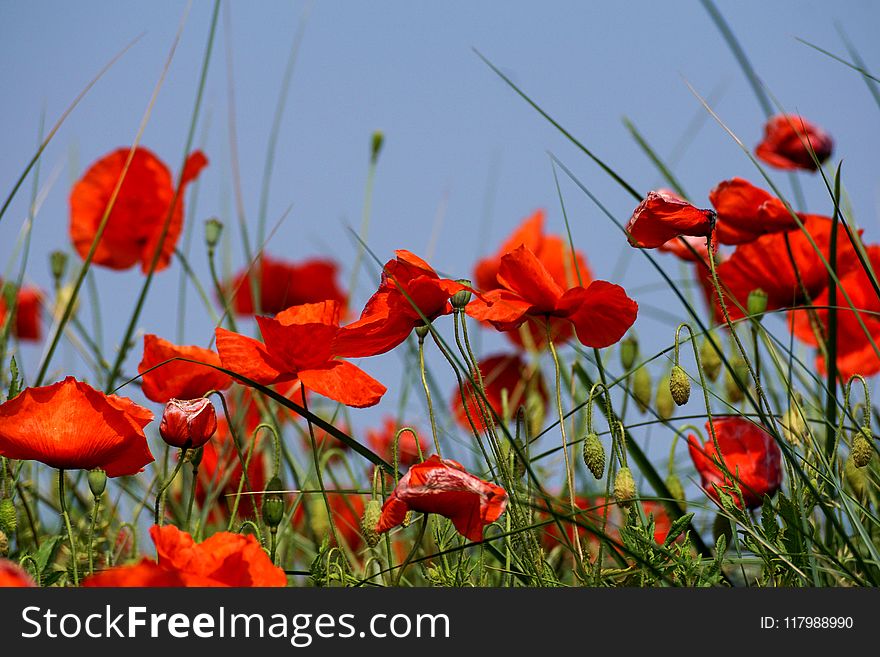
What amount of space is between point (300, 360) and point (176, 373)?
0.18 metres

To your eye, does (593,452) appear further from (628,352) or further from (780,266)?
(780,266)

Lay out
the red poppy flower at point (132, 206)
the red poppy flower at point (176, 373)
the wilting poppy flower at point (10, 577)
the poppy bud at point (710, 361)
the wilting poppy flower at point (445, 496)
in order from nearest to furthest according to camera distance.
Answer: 1. the wilting poppy flower at point (10, 577)
2. the wilting poppy flower at point (445, 496)
3. the red poppy flower at point (176, 373)
4. the poppy bud at point (710, 361)
5. the red poppy flower at point (132, 206)

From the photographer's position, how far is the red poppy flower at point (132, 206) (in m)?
1.75

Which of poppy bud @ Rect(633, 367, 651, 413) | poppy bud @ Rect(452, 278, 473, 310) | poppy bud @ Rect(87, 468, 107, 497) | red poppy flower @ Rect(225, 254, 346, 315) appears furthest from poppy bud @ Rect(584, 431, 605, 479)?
red poppy flower @ Rect(225, 254, 346, 315)

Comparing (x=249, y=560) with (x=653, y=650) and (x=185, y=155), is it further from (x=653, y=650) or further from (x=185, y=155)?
(x=185, y=155)

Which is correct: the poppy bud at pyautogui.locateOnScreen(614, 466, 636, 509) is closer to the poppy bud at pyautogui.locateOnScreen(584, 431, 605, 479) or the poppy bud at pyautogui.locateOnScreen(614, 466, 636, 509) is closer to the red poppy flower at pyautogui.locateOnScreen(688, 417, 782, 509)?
the poppy bud at pyautogui.locateOnScreen(584, 431, 605, 479)

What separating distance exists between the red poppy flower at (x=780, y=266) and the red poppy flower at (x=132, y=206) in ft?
2.71

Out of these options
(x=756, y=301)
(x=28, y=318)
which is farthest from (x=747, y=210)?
(x=28, y=318)

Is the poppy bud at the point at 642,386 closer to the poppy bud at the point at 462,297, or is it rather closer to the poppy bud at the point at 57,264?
the poppy bud at the point at 462,297

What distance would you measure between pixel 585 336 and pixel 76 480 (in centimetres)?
81

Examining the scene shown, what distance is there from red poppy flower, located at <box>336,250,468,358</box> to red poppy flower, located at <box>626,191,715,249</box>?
0.16m

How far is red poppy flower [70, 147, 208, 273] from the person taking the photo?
69.1 inches

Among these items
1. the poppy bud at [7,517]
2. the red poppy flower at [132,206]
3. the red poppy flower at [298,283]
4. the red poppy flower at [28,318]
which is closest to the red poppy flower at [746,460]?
the poppy bud at [7,517]

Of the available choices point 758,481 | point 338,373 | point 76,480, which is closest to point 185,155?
point 76,480
